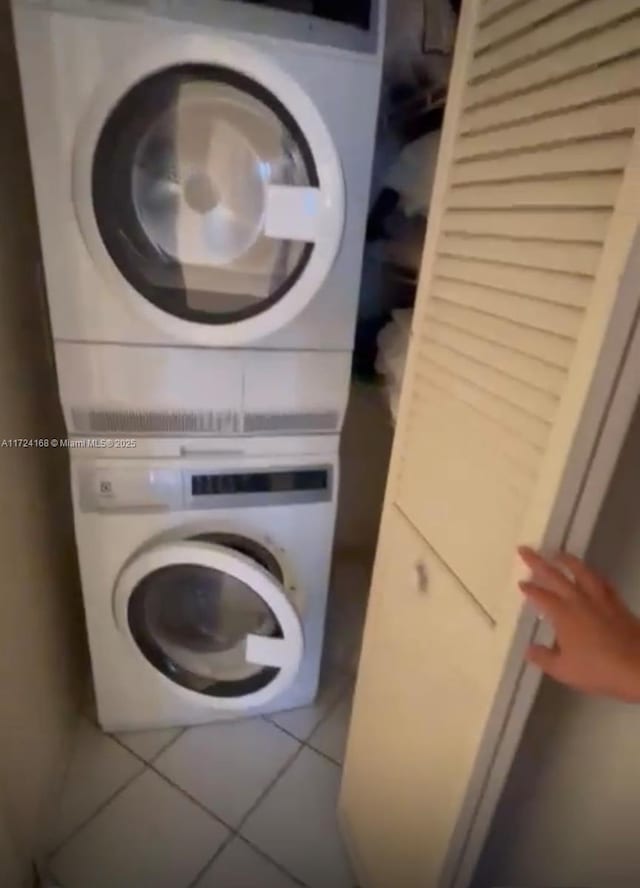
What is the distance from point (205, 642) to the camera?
54.6 inches

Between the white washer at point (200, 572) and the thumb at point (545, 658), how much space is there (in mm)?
640

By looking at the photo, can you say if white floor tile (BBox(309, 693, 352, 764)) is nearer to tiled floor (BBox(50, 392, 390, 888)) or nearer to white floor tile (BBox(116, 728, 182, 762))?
tiled floor (BBox(50, 392, 390, 888))

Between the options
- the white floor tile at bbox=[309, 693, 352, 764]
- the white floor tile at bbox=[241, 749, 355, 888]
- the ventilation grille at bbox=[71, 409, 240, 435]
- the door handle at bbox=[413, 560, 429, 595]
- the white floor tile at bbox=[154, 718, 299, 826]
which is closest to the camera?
the door handle at bbox=[413, 560, 429, 595]

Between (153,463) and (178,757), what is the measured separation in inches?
27.3

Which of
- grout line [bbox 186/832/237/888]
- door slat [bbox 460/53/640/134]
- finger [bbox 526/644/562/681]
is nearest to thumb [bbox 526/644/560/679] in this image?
finger [bbox 526/644/562/681]

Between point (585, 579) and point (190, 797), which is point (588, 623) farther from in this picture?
point (190, 797)

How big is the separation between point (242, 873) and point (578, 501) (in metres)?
1.04

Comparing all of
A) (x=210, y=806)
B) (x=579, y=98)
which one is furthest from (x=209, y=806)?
(x=579, y=98)

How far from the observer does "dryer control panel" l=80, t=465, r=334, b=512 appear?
1144mm

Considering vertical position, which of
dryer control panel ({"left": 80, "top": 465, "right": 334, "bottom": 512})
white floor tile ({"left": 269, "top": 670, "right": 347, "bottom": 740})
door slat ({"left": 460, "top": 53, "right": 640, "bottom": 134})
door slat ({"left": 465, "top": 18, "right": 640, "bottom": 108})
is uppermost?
door slat ({"left": 465, "top": 18, "right": 640, "bottom": 108})

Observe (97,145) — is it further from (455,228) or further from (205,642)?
(205,642)

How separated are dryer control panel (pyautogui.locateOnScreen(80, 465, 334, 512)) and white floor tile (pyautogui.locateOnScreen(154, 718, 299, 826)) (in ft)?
1.96

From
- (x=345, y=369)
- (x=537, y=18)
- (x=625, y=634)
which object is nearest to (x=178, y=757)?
(x=345, y=369)

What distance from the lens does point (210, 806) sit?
1.29m
